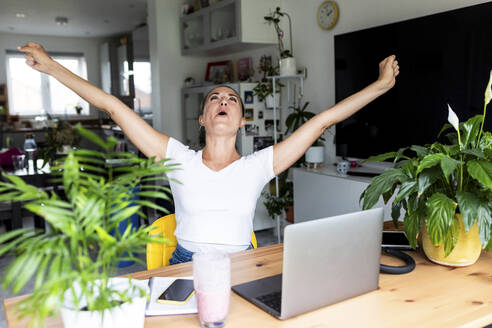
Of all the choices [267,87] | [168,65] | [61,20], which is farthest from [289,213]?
[61,20]

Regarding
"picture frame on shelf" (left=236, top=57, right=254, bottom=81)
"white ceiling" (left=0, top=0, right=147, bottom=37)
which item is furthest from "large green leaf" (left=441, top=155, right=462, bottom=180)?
"white ceiling" (left=0, top=0, right=147, bottom=37)

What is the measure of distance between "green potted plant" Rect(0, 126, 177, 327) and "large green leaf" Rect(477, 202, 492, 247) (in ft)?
2.75

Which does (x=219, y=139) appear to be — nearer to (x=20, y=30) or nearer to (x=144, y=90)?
(x=144, y=90)

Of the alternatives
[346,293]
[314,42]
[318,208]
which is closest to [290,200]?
[318,208]

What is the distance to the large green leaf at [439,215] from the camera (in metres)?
1.16

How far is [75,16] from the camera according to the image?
24.4 feet

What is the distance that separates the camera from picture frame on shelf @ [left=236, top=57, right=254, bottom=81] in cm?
463

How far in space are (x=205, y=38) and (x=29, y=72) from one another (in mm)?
6451

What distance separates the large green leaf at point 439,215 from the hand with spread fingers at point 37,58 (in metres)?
1.15

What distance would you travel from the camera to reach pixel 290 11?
4199 mm

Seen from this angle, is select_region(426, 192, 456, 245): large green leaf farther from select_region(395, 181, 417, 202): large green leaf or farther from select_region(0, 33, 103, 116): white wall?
select_region(0, 33, 103, 116): white wall

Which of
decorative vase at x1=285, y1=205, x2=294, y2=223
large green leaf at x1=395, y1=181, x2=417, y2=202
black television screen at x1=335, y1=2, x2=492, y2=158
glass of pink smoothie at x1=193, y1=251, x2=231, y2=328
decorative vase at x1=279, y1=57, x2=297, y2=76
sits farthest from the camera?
decorative vase at x1=285, y1=205, x2=294, y2=223

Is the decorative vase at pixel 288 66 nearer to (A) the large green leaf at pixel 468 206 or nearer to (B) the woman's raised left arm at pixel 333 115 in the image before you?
(B) the woman's raised left arm at pixel 333 115

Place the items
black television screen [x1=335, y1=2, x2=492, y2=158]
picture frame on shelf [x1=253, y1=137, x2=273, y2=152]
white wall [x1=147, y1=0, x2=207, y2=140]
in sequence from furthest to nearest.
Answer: white wall [x1=147, y1=0, x2=207, y2=140], picture frame on shelf [x1=253, y1=137, x2=273, y2=152], black television screen [x1=335, y1=2, x2=492, y2=158]
